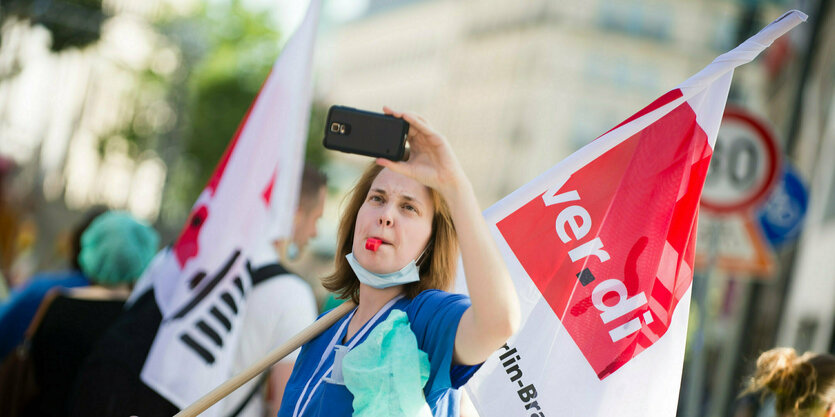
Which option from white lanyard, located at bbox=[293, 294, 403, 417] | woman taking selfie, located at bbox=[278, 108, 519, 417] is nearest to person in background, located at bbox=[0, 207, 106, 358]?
woman taking selfie, located at bbox=[278, 108, 519, 417]

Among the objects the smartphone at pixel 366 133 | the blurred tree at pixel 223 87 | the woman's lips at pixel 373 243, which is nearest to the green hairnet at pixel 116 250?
the woman's lips at pixel 373 243

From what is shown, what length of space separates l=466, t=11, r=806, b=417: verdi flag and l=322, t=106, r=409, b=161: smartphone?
84 centimetres

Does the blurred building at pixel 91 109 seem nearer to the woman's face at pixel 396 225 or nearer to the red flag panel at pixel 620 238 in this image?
the red flag panel at pixel 620 238

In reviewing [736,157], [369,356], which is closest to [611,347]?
[369,356]

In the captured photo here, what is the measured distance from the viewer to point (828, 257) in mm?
14586

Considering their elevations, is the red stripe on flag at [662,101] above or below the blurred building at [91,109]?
below

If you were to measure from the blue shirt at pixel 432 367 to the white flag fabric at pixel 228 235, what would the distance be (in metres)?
1.60

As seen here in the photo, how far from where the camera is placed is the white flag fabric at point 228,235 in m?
4.43

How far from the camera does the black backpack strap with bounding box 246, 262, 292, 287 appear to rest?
4.61 meters

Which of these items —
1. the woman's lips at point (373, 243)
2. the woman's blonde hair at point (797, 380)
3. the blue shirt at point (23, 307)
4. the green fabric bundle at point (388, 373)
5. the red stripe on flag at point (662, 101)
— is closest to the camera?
the green fabric bundle at point (388, 373)

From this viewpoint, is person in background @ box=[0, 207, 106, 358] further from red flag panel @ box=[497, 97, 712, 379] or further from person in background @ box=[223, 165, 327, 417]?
red flag panel @ box=[497, 97, 712, 379]

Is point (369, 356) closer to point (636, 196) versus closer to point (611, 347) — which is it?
point (611, 347)

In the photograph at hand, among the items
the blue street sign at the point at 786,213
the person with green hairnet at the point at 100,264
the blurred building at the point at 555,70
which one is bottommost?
the blue street sign at the point at 786,213

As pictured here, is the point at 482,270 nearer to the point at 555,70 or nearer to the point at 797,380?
the point at 797,380
